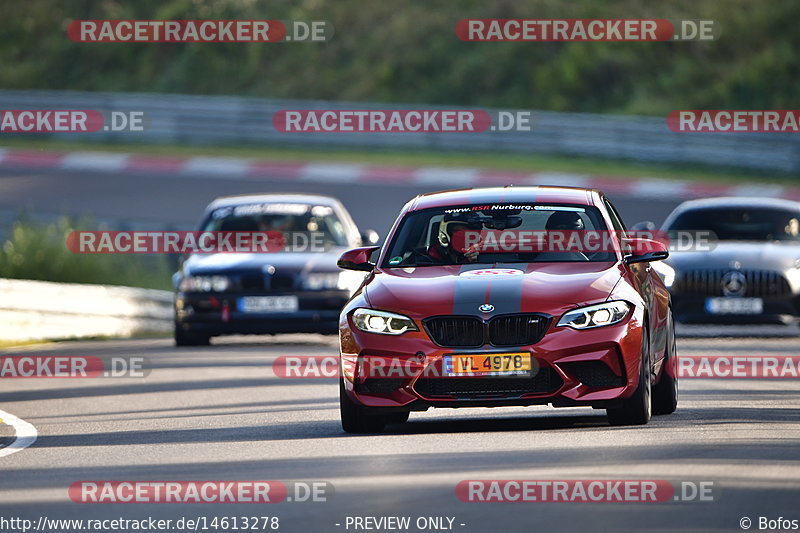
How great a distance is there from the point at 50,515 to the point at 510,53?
128ft

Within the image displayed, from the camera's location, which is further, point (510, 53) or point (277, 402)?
point (510, 53)

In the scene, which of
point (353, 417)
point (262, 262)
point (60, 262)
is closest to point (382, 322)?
point (353, 417)

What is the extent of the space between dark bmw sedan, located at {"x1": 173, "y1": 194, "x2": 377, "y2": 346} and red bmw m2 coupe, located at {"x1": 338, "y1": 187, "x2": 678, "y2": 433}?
8000mm

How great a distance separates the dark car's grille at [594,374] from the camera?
36.1 ft

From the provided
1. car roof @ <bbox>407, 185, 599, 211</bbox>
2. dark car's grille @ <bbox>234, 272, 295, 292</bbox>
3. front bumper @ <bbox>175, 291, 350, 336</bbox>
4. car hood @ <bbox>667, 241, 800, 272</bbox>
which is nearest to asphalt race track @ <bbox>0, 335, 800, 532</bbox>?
car roof @ <bbox>407, 185, 599, 211</bbox>

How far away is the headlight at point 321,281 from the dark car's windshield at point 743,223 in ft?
12.5

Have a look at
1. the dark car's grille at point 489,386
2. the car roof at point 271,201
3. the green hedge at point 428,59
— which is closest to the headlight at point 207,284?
the car roof at point 271,201

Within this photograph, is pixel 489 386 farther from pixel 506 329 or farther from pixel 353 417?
pixel 353 417

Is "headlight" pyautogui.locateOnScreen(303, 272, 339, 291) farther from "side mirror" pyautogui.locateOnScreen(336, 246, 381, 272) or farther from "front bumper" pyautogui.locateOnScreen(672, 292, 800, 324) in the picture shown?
"side mirror" pyautogui.locateOnScreen(336, 246, 381, 272)

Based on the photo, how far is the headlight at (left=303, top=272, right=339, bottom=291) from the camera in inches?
786

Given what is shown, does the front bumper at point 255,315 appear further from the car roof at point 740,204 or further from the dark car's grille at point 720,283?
the car roof at point 740,204

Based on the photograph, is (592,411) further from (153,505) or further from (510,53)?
(510,53)

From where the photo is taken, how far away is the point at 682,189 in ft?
113

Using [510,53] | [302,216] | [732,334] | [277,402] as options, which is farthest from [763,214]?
[510,53]
